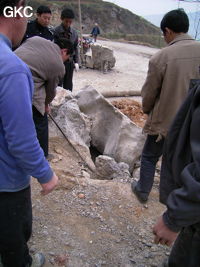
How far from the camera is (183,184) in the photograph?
1.33 m

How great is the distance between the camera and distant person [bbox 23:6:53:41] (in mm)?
4689

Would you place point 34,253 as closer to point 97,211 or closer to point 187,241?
point 97,211

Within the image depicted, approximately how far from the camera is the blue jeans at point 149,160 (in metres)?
2.90

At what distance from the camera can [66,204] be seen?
284 cm

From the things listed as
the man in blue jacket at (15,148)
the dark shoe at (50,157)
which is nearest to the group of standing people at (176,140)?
the man in blue jacket at (15,148)

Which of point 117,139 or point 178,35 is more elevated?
point 178,35

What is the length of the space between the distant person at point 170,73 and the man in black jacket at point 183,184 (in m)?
1.10

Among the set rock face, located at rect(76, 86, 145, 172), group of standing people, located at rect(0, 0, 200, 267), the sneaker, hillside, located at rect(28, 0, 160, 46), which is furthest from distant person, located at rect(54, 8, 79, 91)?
hillside, located at rect(28, 0, 160, 46)

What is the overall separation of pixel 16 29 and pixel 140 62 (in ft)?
40.0

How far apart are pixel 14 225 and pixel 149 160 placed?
1.68 meters

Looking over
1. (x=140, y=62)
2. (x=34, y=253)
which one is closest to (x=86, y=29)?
(x=140, y=62)

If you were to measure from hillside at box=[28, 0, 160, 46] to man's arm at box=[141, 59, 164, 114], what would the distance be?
30.5m

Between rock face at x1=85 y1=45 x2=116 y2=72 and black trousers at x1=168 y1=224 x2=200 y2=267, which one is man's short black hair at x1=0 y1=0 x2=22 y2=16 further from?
rock face at x1=85 y1=45 x2=116 y2=72

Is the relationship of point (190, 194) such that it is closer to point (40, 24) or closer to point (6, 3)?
point (6, 3)
